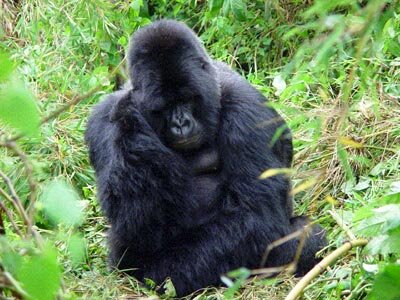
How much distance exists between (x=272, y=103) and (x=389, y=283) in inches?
55.9

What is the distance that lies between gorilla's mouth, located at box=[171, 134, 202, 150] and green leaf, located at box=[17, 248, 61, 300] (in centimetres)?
255

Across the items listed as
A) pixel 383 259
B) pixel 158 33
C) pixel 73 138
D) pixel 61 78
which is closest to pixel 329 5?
pixel 383 259

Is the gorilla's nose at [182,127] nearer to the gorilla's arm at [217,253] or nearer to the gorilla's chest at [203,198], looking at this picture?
the gorilla's chest at [203,198]

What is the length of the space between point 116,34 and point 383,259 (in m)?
3.29

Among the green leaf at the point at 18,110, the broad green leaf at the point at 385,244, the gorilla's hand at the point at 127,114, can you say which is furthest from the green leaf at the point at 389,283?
the gorilla's hand at the point at 127,114

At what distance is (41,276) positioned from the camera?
4.99ft

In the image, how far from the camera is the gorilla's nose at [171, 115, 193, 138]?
13.1 ft

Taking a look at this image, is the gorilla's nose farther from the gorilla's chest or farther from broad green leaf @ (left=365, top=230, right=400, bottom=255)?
broad green leaf @ (left=365, top=230, right=400, bottom=255)

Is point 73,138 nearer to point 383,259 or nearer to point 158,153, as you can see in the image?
point 158,153

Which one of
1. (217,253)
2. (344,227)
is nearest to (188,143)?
(217,253)

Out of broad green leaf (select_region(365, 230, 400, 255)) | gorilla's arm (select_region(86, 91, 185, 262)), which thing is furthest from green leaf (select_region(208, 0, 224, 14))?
broad green leaf (select_region(365, 230, 400, 255))

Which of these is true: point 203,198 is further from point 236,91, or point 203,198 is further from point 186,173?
point 236,91

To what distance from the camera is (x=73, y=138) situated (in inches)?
212

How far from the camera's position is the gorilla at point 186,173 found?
13.2 ft
